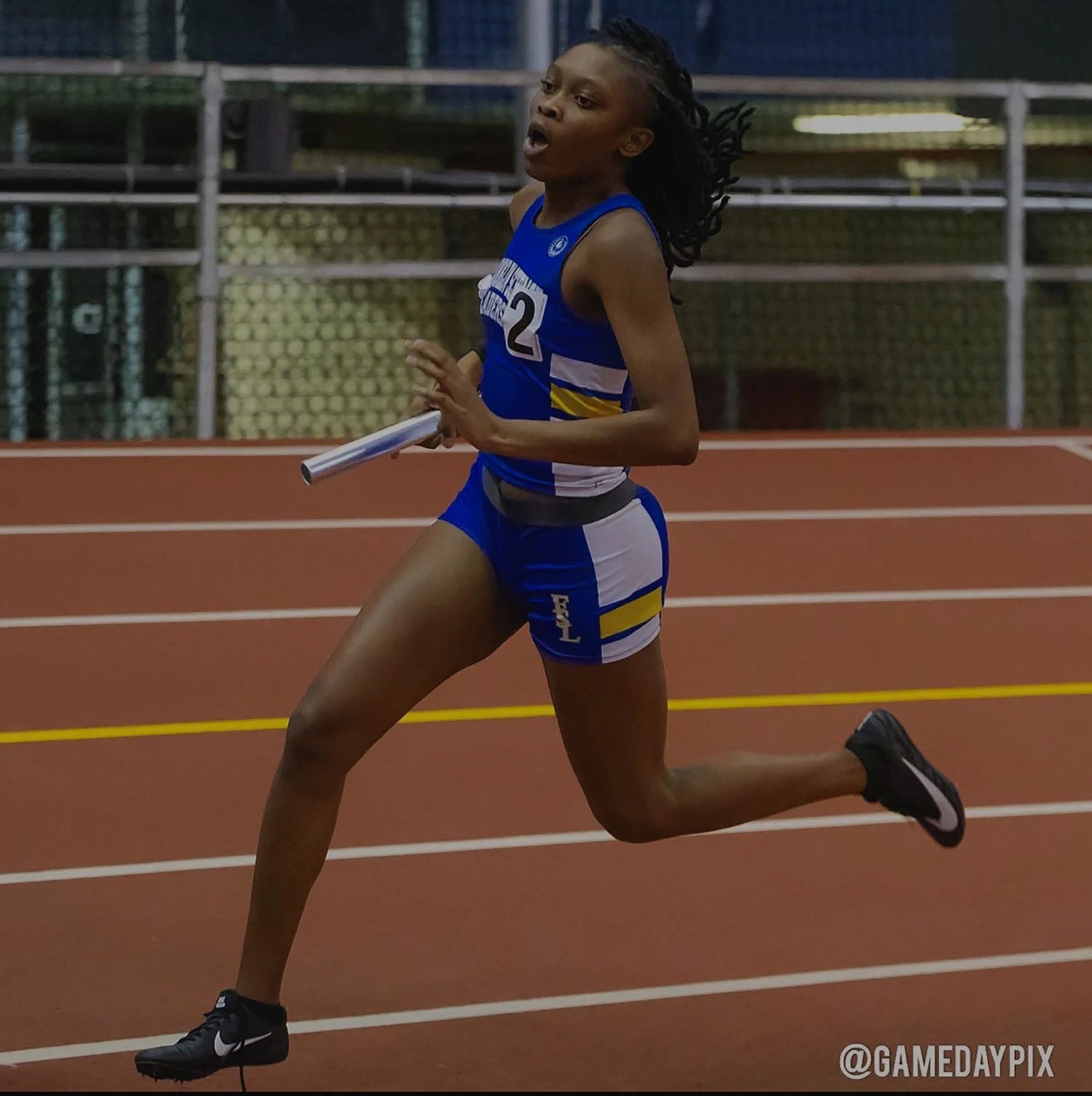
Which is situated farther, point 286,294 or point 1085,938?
point 286,294

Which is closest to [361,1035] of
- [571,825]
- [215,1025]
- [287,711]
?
[215,1025]

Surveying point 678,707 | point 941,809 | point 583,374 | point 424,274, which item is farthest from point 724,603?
point 583,374

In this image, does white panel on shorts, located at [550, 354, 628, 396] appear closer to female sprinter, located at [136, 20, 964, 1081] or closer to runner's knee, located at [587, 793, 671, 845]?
female sprinter, located at [136, 20, 964, 1081]

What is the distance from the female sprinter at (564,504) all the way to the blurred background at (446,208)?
729cm

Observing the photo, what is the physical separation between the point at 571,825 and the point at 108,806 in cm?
128

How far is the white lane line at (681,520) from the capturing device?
8555 mm

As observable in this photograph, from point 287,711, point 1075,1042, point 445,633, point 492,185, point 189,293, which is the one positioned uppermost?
point 492,185

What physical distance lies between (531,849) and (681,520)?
163 inches

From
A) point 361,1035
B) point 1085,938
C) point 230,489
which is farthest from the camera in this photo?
point 230,489

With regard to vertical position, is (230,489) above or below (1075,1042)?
above

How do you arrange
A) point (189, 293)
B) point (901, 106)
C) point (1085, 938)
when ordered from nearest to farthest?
point (1085, 938) < point (189, 293) < point (901, 106)

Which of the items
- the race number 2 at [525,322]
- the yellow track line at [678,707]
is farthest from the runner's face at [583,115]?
the yellow track line at [678,707]

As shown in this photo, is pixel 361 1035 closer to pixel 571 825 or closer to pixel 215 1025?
pixel 215 1025

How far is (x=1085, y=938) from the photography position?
4.49 metres
